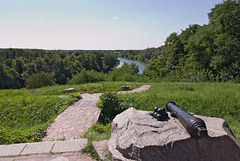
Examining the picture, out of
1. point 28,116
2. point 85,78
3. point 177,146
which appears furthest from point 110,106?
point 85,78

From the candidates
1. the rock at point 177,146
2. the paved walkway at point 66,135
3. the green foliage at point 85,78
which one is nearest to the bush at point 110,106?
the paved walkway at point 66,135

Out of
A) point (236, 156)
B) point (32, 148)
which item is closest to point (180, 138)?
point (236, 156)

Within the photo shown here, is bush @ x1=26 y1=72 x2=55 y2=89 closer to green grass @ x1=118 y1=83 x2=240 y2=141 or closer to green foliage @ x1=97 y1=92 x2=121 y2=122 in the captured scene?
green foliage @ x1=97 y1=92 x2=121 y2=122

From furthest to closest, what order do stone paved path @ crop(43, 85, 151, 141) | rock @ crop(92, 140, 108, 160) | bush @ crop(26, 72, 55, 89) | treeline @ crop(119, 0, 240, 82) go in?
bush @ crop(26, 72, 55, 89), treeline @ crop(119, 0, 240, 82), stone paved path @ crop(43, 85, 151, 141), rock @ crop(92, 140, 108, 160)

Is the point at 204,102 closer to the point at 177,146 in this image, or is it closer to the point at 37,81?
the point at 177,146

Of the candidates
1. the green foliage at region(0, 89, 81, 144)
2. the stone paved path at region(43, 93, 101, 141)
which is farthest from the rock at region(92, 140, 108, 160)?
the green foliage at region(0, 89, 81, 144)

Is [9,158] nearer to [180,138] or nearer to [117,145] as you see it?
[117,145]

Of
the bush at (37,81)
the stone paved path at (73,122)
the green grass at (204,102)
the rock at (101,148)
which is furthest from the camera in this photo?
the bush at (37,81)

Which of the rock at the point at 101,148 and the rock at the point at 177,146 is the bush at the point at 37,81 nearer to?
the rock at the point at 101,148

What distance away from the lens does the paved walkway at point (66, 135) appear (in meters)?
3.50

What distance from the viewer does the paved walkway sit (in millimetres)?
3504

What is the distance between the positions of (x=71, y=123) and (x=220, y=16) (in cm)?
1751

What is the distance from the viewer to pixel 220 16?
15.6 metres

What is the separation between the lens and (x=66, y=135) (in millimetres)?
4648
